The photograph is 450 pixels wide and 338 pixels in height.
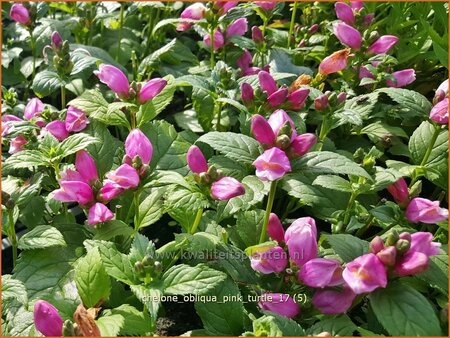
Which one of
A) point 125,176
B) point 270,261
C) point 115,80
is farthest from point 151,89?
point 270,261

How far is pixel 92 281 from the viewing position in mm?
1262

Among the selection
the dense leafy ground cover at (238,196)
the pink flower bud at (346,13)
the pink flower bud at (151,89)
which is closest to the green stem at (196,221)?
the dense leafy ground cover at (238,196)

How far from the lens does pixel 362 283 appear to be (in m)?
1.09

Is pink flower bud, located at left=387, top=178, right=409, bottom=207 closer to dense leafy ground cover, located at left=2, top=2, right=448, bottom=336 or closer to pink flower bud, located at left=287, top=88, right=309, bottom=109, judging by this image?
dense leafy ground cover, located at left=2, top=2, right=448, bottom=336

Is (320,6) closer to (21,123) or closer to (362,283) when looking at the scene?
(21,123)

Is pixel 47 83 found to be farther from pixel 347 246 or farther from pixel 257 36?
pixel 347 246

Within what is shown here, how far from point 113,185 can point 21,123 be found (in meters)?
0.39

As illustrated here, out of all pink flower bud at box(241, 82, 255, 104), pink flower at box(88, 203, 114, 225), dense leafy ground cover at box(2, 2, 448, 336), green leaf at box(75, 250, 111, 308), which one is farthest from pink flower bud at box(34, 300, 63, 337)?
pink flower bud at box(241, 82, 255, 104)

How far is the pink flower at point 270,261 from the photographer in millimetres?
1281

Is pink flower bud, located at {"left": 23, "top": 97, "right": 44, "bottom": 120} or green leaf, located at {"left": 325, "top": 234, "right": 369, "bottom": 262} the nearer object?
green leaf, located at {"left": 325, "top": 234, "right": 369, "bottom": 262}

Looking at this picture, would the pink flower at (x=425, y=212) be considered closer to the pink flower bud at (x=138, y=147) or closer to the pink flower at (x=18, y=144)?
the pink flower bud at (x=138, y=147)

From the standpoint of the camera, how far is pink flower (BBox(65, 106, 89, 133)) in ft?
5.27

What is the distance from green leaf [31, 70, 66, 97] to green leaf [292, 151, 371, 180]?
822 mm

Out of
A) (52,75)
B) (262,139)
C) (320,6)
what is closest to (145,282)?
(262,139)
